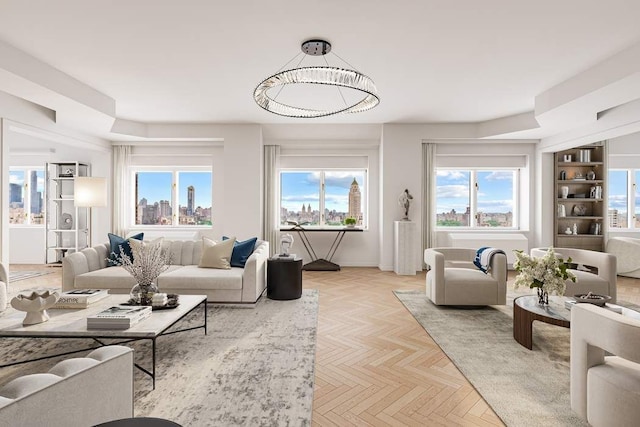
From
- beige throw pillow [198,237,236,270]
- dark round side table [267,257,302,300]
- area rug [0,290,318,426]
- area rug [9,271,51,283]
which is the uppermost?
beige throw pillow [198,237,236,270]

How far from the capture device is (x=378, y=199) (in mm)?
7141

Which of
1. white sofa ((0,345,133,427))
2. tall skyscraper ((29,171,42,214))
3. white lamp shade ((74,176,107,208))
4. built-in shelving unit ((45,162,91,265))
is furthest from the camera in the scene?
tall skyscraper ((29,171,42,214))

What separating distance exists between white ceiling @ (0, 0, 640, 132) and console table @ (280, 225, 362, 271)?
2650 millimetres

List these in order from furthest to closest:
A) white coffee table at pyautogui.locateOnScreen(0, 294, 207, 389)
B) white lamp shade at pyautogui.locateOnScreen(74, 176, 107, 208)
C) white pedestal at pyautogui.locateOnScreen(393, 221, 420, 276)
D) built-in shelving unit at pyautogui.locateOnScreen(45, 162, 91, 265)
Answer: built-in shelving unit at pyautogui.locateOnScreen(45, 162, 91, 265), white pedestal at pyautogui.locateOnScreen(393, 221, 420, 276), white lamp shade at pyautogui.locateOnScreen(74, 176, 107, 208), white coffee table at pyautogui.locateOnScreen(0, 294, 207, 389)

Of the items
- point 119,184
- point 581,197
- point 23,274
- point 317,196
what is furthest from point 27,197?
point 581,197

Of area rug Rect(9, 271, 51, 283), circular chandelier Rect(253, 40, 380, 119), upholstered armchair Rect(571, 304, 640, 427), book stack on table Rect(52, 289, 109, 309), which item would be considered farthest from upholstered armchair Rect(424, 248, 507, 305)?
area rug Rect(9, 271, 51, 283)

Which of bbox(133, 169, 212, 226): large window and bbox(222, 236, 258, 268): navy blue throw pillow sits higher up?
bbox(133, 169, 212, 226): large window

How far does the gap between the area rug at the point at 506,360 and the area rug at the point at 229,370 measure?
1.16 metres

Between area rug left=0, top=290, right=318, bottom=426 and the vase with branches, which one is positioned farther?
the vase with branches

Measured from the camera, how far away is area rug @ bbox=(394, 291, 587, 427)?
2011mm

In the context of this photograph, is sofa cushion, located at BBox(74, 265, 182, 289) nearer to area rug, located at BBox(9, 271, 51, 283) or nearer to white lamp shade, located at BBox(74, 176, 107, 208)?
white lamp shade, located at BBox(74, 176, 107, 208)

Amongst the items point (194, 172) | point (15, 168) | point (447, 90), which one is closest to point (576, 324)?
point (447, 90)

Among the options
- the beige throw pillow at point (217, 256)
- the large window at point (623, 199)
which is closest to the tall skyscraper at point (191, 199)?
the beige throw pillow at point (217, 256)

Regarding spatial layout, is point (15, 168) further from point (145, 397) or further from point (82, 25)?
point (145, 397)
